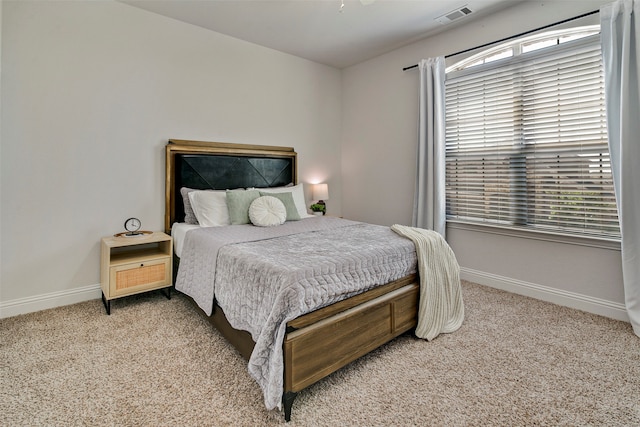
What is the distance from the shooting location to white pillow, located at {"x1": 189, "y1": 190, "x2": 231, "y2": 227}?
2969mm

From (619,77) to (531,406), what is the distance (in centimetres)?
251

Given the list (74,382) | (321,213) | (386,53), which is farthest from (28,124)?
(386,53)

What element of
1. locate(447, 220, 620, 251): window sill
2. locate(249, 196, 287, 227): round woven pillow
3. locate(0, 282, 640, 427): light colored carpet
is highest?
locate(249, 196, 287, 227): round woven pillow

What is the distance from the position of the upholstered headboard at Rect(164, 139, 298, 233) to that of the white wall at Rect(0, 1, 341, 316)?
12cm

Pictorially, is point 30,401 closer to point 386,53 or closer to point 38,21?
point 38,21

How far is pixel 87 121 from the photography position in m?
2.76

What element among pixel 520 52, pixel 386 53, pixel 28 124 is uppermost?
pixel 386 53

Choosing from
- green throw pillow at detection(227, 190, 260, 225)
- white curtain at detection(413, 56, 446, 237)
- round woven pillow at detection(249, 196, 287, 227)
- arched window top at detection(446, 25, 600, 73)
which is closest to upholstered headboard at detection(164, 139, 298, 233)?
green throw pillow at detection(227, 190, 260, 225)

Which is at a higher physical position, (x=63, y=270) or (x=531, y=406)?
(x=63, y=270)

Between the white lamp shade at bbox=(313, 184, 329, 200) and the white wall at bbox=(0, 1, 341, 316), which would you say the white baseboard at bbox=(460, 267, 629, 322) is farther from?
the white wall at bbox=(0, 1, 341, 316)

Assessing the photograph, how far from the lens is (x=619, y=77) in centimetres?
237

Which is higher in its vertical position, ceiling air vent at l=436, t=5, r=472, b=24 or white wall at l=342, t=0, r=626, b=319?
ceiling air vent at l=436, t=5, r=472, b=24

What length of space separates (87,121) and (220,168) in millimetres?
1244

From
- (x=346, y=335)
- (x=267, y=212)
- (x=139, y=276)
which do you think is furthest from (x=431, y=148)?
(x=139, y=276)
